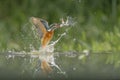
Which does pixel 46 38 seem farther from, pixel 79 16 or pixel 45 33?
pixel 79 16

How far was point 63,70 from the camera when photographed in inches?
29.0

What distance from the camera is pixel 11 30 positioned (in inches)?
63.8

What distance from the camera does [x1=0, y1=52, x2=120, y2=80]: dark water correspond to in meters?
0.67

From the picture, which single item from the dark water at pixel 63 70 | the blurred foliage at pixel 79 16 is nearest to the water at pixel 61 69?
the dark water at pixel 63 70

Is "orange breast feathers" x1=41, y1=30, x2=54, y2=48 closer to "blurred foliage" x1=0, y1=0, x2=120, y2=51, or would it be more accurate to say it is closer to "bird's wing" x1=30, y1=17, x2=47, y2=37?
"bird's wing" x1=30, y1=17, x2=47, y2=37

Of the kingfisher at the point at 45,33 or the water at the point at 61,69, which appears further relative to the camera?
the kingfisher at the point at 45,33

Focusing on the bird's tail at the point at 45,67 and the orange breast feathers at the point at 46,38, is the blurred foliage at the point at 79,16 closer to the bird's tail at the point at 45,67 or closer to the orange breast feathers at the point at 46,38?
the orange breast feathers at the point at 46,38

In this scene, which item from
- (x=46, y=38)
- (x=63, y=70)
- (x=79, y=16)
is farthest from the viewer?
(x=79, y=16)

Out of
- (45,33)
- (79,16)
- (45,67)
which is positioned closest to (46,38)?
(45,33)

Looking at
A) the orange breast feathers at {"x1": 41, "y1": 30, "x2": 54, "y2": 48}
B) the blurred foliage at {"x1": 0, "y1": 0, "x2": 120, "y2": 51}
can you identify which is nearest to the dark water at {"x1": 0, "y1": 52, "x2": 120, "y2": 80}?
the orange breast feathers at {"x1": 41, "y1": 30, "x2": 54, "y2": 48}

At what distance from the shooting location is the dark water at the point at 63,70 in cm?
67

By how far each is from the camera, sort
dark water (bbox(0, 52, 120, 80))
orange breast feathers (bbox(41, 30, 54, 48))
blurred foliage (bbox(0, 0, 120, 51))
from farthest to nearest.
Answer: blurred foliage (bbox(0, 0, 120, 51)) → orange breast feathers (bbox(41, 30, 54, 48)) → dark water (bbox(0, 52, 120, 80))

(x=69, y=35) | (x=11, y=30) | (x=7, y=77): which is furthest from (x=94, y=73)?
(x=11, y=30)

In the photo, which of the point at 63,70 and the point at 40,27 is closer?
the point at 63,70
